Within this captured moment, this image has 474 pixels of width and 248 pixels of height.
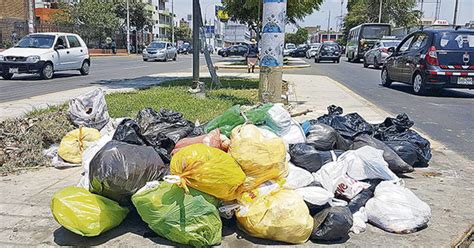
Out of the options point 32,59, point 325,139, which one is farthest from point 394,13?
point 325,139

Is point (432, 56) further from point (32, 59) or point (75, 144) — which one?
point (32, 59)

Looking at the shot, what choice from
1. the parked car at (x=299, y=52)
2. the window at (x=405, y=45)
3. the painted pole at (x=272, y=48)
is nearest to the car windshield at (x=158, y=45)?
the parked car at (x=299, y=52)

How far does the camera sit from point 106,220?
10.6 ft

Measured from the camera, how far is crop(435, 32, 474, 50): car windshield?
36.7 feet

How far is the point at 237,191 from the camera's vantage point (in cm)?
342

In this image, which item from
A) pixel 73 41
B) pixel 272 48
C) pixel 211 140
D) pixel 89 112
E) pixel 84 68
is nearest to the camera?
pixel 211 140

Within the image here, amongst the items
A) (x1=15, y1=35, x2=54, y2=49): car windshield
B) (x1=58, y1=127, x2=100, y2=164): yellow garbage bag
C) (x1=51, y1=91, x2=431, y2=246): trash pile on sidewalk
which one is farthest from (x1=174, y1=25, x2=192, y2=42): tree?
(x1=51, y1=91, x2=431, y2=246): trash pile on sidewalk

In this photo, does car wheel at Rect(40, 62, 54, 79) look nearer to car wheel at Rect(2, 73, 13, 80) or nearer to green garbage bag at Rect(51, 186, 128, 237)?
car wheel at Rect(2, 73, 13, 80)

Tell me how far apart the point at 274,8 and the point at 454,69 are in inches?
240

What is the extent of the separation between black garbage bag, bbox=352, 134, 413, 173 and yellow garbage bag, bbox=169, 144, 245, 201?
6.72 feet

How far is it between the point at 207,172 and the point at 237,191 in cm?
38

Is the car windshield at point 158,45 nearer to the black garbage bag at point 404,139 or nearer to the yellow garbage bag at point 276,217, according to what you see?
the black garbage bag at point 404,139

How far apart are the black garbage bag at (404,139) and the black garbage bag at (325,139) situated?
2.10ft

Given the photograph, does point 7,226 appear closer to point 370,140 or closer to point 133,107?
point 370,140
